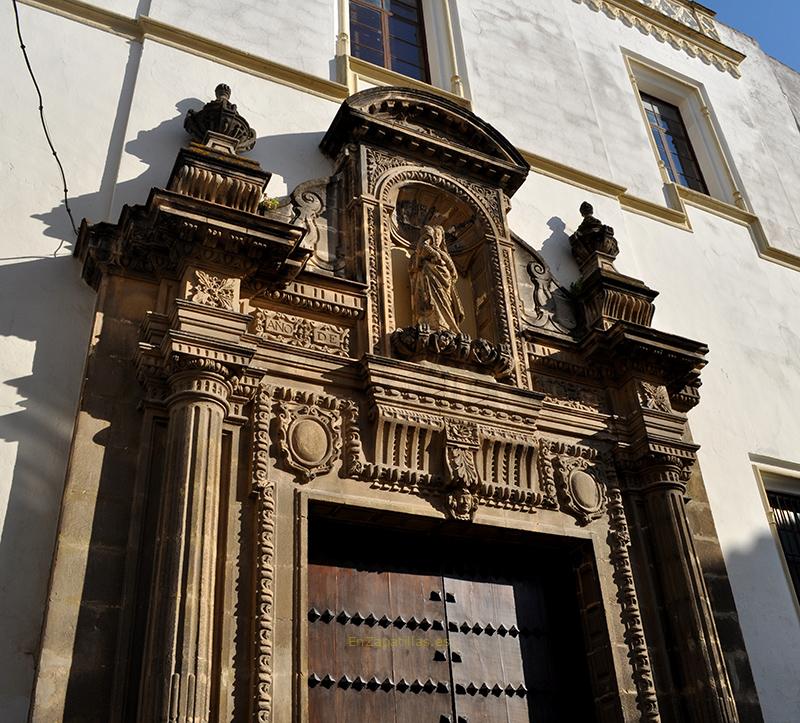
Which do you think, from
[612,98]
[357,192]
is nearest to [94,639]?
[357,192]

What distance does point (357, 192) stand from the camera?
25.0 feet

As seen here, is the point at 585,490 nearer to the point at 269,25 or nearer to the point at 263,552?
the point at 263,552

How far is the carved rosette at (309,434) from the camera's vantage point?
5.98 meters

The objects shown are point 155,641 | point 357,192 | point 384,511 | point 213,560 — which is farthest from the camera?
point 357,192

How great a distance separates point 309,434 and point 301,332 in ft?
2.94

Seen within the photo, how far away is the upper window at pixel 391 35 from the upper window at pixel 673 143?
345 cm

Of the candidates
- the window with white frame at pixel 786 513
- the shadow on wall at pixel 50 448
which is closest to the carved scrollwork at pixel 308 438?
the shadow on wall at pixel 50 448

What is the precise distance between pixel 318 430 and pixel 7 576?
210 cm

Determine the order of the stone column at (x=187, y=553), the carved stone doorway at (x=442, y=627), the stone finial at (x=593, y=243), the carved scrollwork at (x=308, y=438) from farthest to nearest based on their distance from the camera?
the stone finial at (x=593, y=243)
the carved scrollwork at (x=308, y=438)
the carved stone doorway at (x=442, y=627)
the stone column at (x=187, y=553)

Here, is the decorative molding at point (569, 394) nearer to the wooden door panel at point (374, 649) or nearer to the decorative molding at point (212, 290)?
the wooden door panel at point (374, 649)

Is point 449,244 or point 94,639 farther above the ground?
point 449,244

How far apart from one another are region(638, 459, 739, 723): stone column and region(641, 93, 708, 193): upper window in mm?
5446

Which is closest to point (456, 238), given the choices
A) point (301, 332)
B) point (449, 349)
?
point (449, 349)

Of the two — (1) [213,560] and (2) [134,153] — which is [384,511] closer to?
(1) [213,560]
